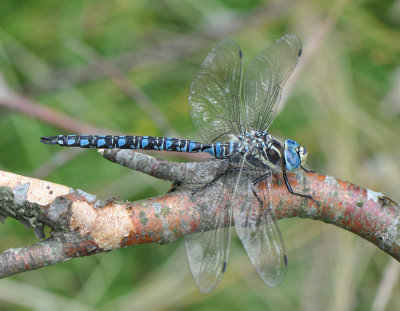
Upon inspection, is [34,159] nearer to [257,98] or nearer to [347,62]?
[257,98]

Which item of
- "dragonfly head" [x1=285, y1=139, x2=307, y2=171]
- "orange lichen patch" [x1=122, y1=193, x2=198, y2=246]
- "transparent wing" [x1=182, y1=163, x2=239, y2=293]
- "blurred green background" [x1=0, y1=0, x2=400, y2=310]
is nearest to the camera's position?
"orange lichen patch" [x1=122, y1=193, x2=198, y2=246]

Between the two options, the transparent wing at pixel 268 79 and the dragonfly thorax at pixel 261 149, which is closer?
the dragonfly thorax at pixel 261 149

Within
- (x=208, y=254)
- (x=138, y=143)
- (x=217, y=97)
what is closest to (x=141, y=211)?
(x=208, y=254)

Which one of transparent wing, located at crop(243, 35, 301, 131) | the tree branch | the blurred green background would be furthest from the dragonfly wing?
the blurred green background

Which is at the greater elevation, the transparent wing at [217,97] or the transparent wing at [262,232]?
the transparent wing at [217,97]

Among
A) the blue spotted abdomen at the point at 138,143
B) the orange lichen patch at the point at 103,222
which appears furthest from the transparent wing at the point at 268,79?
the orange lichen patch at the point at 103,222

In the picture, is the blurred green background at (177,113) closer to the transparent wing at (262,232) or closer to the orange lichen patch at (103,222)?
the transparent wing at (262,232)

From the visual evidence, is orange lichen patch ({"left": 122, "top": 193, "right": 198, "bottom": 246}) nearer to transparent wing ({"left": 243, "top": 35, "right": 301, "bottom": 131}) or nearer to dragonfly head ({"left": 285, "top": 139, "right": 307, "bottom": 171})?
dragonfly head ({"left": 285, "top": 139, "right": 307, "bottom": 171})
